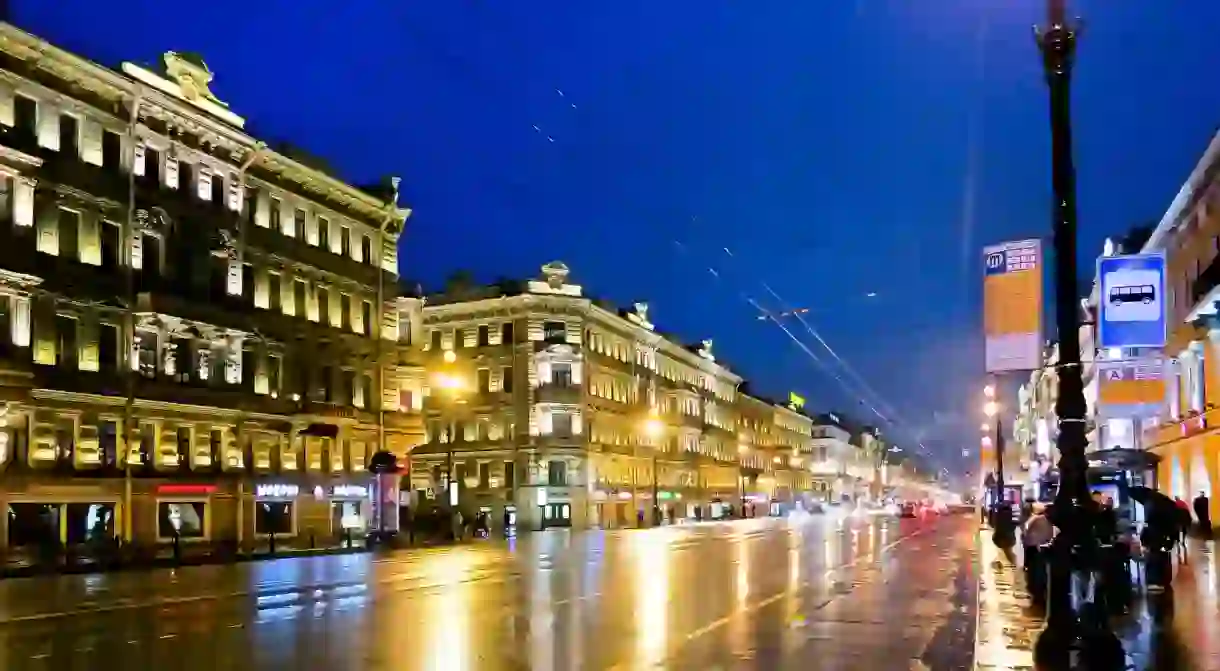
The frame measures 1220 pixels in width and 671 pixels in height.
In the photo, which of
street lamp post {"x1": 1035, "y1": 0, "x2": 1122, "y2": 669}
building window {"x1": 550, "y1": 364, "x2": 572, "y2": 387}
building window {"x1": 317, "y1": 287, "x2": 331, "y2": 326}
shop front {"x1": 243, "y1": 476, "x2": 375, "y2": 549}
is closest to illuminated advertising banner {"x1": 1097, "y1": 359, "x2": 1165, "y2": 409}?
street lamp post {"x1": 1035, "y1": 0, "x2": 1122, "y2": 669}

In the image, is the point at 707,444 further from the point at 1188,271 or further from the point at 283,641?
the point at 283,641

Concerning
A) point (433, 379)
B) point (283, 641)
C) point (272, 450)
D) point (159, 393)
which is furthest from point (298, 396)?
point (283, 641)

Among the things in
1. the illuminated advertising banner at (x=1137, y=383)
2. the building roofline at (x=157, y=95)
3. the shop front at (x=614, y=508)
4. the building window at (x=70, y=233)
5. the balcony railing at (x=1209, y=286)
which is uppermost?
the building roofline at (x=157, y=95)

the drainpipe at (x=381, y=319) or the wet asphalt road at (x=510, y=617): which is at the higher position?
the drainpipe at (x=381, y=319)

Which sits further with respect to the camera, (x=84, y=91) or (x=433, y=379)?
(x=433, y=379)

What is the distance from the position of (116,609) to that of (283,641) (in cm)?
758

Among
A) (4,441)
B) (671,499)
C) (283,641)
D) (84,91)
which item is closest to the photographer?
(283,641)

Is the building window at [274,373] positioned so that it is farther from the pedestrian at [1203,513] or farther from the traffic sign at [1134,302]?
the traffic sign at [1134,302]

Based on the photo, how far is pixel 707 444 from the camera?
127m

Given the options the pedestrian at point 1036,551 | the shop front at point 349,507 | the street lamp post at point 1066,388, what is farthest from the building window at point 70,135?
the street lamp post at point 1066,388

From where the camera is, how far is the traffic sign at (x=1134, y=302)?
14.7 meters

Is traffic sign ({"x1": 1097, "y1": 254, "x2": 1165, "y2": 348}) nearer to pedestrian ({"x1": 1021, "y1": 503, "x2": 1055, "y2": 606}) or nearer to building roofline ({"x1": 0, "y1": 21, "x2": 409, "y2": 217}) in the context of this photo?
pedestrian ({"x1": 1021, "y1": 503, "x2": 1055, "y2": 606})

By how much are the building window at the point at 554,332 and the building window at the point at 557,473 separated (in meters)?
9.14

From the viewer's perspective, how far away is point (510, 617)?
1942 centimetres
